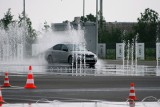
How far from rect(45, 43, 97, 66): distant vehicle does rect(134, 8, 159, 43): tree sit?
109 ft

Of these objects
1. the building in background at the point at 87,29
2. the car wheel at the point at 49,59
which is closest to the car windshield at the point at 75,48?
the car wheel at the point at 49,59

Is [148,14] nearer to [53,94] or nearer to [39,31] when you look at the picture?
[39,31]

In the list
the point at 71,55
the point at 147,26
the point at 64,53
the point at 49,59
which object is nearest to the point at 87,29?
the point at 49,59

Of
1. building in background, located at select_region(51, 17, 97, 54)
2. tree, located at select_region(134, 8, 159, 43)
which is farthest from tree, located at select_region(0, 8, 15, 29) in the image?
building in background, located at select_region(51, 17, 97, 54)

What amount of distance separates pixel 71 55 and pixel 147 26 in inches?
1490

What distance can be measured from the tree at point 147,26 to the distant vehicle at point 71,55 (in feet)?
109

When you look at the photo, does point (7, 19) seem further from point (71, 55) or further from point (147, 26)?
point (71, 55)

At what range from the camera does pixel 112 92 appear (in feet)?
63.2

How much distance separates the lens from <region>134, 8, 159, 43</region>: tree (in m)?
73.1

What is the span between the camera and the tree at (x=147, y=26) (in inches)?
2879

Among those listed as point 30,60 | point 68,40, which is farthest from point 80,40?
point 30,60

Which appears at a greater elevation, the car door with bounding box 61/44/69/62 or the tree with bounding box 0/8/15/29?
the tree with bounding box 0/8/15/29

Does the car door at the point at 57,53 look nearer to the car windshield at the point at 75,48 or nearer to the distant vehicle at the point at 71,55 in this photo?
the distant vehicle at the point at 71,55

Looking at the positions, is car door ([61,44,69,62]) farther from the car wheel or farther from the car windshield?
the car wheel
